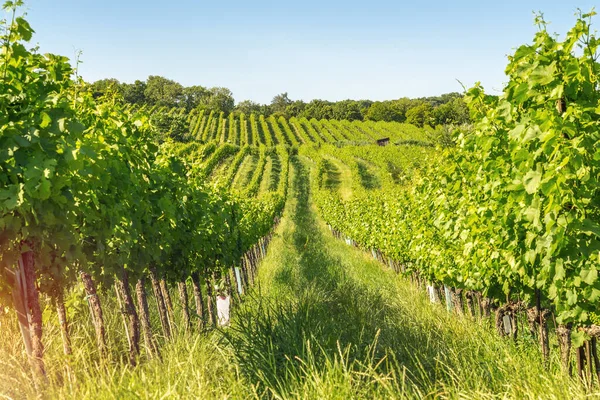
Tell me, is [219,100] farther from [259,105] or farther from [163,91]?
[259,105]

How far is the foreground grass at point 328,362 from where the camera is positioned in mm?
4195

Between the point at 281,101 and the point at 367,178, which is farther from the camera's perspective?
the point at 281,101

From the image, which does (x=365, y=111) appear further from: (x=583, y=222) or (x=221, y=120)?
(x=583, y=222)

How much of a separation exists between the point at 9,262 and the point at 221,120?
96131 millimetres

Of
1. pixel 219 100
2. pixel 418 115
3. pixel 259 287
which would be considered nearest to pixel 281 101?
pixel 219 100

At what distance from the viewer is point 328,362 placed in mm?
4418

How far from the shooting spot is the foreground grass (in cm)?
420

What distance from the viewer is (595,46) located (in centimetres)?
427

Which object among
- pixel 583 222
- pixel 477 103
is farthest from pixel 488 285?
pixel 583 222

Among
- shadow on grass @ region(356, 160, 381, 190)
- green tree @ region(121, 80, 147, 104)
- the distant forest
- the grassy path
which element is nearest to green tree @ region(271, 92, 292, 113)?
the distant forest

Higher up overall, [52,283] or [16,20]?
[16,20]

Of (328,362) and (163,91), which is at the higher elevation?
(163,91)

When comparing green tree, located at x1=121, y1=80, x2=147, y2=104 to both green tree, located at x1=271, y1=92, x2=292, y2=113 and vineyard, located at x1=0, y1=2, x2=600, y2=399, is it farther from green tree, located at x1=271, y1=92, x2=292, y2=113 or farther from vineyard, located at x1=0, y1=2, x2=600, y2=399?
vineyard, located at x1=0, y1=2, x2=600, y2=399

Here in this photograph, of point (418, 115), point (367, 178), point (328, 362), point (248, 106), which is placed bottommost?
point (328, 362)
